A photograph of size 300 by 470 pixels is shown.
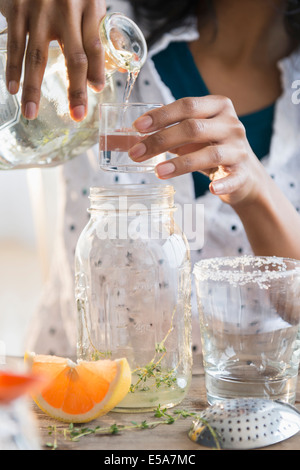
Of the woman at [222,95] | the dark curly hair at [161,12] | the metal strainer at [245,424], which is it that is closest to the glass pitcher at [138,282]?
the metal strainer at [245,424]

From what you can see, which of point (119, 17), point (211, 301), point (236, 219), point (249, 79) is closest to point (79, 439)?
point (211, 301)

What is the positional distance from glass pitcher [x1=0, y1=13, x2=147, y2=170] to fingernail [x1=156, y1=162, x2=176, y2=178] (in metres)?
0.13

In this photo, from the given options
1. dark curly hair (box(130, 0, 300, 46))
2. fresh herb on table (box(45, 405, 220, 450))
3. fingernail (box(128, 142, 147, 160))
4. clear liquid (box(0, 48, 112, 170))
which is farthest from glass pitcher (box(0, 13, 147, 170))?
dark curly hair (box(130, 0, 300, 46))

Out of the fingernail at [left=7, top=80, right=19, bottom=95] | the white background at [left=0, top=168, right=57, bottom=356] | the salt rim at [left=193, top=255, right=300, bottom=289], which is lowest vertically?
the white background at [left=0, top=168, right=57, bottom=356]

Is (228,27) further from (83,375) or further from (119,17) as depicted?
(83,375)

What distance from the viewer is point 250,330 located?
0.58 metres

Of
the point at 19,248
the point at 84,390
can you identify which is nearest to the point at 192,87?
the point at 84,390

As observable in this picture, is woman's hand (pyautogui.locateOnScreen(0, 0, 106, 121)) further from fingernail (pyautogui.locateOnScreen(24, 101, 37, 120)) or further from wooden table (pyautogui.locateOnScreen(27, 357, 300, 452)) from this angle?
wooden table (pyautogui.locateOnScreen(27, 357, 300, 452))

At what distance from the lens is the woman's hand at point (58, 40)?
27.0 inches

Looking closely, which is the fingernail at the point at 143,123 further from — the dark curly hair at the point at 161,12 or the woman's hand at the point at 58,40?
the dark curly hair at the point at 161,12

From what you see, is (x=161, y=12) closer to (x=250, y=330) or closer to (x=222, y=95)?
(x=222, y=95)

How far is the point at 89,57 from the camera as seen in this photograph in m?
0.70

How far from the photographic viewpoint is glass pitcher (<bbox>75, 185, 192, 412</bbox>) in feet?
2.15

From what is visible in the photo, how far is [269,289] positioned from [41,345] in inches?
33.6
